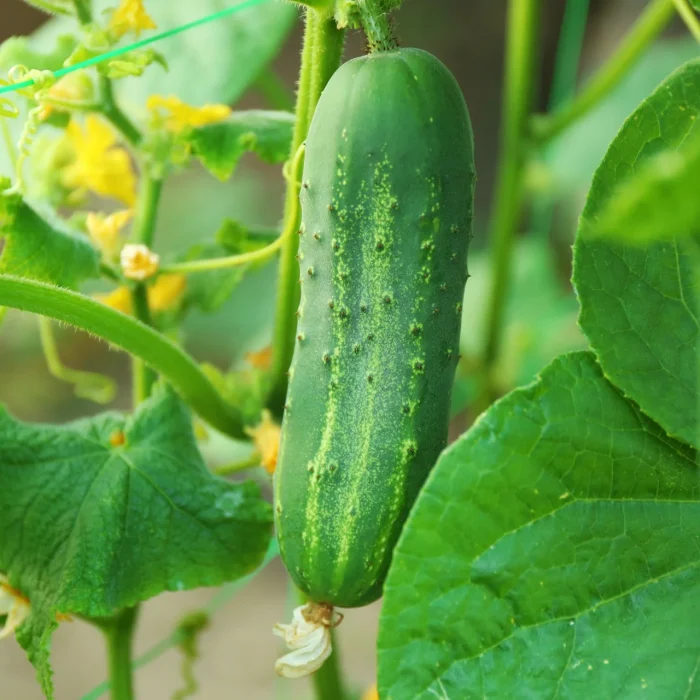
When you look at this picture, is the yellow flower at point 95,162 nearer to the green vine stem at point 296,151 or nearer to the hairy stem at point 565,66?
the green vine stem at point 296,151

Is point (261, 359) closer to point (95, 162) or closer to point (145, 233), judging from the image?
point (145, 233)

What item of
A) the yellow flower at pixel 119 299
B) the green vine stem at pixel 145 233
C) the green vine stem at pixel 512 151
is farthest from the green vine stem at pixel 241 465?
the green vine stem at pixel 512 151

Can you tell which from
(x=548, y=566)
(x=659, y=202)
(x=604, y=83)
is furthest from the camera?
(x=604, y=83)

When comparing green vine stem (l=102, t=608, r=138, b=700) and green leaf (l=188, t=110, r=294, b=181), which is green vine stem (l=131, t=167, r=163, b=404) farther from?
green vine stem (l=102, t=608, r=138, b=700)

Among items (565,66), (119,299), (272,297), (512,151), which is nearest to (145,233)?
(119,299)

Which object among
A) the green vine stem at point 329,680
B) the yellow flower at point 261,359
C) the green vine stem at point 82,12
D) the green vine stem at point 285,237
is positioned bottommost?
the green vine stem at point 329,680

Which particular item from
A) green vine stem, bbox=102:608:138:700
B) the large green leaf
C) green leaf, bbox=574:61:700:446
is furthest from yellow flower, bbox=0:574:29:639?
the large green leaf

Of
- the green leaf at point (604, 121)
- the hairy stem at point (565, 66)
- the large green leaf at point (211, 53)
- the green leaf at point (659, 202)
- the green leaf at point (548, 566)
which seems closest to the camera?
the green leaf at point (659, 202)
